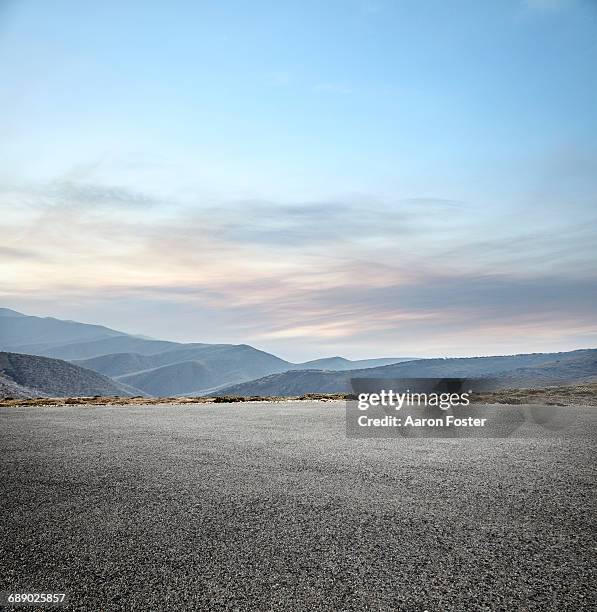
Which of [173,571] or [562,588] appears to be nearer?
[562,588]

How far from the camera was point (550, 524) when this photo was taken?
16.9 feet

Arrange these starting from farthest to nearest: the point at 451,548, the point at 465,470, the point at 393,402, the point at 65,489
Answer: the point at 393,402, the point at 465,470, the point at 65,489, the point at 451,548

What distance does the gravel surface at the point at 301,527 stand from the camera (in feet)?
12.2

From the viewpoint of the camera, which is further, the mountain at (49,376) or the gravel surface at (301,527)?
A: the mountain at (49,376)

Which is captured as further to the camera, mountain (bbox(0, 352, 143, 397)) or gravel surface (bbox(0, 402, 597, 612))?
mountain (bbox(0, 352, 143, 397))

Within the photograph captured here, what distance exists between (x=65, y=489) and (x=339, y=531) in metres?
4.23

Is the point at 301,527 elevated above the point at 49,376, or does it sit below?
above

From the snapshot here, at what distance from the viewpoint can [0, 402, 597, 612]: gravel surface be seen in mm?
3711

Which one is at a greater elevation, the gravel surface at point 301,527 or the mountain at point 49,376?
the gravel surface at point 301,527

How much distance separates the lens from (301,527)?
16.5 feet

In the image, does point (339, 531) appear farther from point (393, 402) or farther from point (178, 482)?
point (393, 402)

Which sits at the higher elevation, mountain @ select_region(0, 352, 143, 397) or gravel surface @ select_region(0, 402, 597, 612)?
gravel surface @ select_region(0, 402, 597, 612)

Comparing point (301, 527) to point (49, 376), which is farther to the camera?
point (49, 376)

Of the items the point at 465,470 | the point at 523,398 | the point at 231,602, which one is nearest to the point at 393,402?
the point at 523,398
